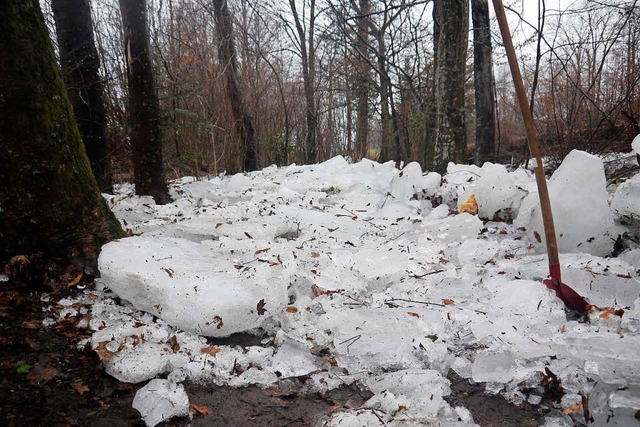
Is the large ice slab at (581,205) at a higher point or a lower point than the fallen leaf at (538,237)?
higher

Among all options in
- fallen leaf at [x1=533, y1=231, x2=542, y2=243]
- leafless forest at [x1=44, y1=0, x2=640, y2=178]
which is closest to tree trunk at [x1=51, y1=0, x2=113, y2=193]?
leafless forest at [x1=44, y1=0, x2=640, y2=178]

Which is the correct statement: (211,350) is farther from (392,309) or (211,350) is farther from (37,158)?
(37,158)

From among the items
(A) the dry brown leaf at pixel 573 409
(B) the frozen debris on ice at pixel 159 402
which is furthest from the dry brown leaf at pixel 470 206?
(B) the frozen debris on ice at pixel 159 402

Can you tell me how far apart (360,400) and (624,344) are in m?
0.86

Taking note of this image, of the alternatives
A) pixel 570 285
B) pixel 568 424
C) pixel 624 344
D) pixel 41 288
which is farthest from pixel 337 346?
pixel 41 288

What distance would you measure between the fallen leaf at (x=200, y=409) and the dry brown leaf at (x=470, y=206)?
7.61ft

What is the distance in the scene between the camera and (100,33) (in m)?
5.54

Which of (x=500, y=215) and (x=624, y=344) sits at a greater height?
(x=500, y=215)

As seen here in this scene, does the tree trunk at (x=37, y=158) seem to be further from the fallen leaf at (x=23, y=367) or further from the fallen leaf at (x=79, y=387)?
the fallen leaf at (x=79, y=387)

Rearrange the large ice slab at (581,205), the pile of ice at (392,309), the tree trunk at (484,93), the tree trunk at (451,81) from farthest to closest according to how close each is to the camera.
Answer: the tree trunk at (484,93) < the tree trunk at (451,81) < the large ice slab at (581,205) < the pile of ice at (392,309)

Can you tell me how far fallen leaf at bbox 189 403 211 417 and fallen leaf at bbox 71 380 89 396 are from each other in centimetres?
30

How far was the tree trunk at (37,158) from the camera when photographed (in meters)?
1.55

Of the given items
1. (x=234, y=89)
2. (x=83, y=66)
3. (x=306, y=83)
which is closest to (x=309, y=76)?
(x=306, y=83)

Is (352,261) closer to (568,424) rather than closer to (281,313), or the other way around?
(281,313)
